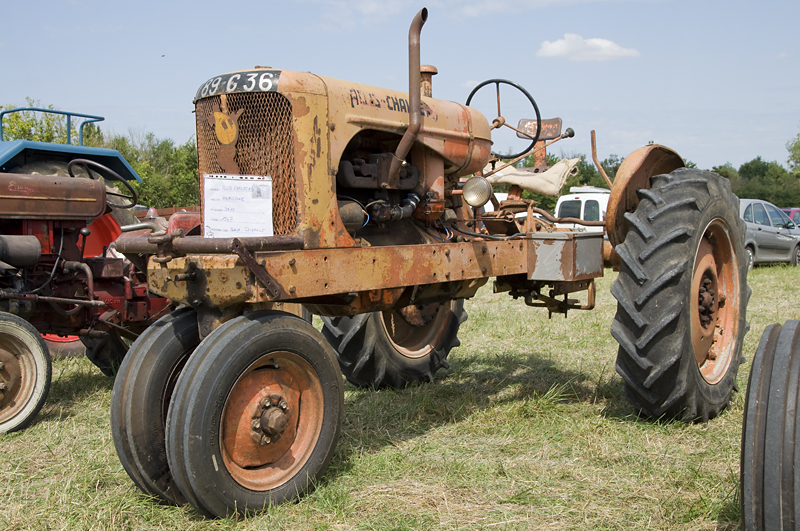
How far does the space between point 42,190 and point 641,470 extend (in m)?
4.32

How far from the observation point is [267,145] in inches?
134

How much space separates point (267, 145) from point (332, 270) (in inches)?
28.2

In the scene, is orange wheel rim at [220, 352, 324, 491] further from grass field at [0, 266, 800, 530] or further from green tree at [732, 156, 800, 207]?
green tree at [732, 156, 800, 207]

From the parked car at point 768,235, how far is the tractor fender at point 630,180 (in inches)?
393

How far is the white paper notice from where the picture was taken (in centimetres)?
321

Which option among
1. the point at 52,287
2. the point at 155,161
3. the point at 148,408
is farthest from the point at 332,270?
the point at 155,161

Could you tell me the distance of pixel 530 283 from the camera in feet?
15.3

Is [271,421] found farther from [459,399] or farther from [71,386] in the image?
[71,386]

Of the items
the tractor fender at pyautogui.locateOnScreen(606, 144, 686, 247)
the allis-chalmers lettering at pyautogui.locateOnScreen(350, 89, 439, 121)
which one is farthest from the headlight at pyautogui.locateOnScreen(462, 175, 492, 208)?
the tractor fender at pyautogui.locateOnScreen(606, 144, 686, 247)

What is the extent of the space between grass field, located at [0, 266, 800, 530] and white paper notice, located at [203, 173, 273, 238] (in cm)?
122

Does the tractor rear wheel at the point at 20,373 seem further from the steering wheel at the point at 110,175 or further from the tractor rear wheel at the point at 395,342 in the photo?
the tractor rear wheel at the point at 395,342

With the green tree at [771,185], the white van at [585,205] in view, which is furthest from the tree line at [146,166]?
the green tree at [771,185]

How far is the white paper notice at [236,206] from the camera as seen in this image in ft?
10.5

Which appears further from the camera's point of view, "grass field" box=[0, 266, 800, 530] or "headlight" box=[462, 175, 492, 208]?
"headlight" box=[462, 175, 492, 208]
